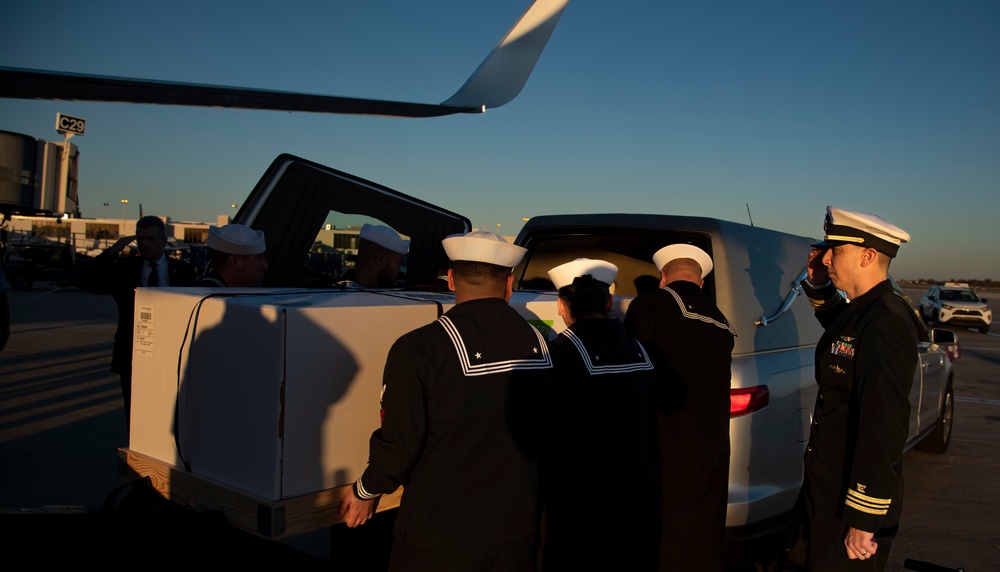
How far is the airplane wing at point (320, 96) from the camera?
10.8ft

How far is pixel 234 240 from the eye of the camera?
12.1 ft

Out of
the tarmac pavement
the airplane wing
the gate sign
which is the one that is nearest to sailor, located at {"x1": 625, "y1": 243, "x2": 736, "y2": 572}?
the tarmac pavement

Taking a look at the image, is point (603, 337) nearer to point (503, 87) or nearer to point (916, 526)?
point (916, 526)

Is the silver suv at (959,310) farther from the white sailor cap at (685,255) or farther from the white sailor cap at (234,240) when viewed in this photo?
the white sailor cap at (234,240)

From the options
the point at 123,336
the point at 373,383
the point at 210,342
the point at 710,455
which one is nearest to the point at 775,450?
the point at 710,455

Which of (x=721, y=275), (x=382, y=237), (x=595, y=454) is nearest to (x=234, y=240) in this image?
(x=382, y=237)

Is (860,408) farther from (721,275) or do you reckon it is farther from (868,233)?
(721,275)

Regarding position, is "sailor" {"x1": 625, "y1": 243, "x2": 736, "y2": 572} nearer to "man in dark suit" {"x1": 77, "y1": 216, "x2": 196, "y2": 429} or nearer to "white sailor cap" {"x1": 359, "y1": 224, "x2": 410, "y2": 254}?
"white sailor cap" {"x1": 359, "y1": 224, "x2": 410, "y2": 254}

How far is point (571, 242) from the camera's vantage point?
492cm

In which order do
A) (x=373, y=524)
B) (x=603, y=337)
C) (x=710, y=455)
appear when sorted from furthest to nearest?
(x=373, y=524) < (x=710, y=455) < (x=603, y=337)

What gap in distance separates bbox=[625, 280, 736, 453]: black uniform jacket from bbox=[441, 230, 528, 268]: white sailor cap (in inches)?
Answer: 42.8

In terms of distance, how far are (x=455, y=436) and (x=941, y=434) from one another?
6.82m

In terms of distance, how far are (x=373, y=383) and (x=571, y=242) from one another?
271 cm

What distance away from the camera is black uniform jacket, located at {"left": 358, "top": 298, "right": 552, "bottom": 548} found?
2.18 metres
